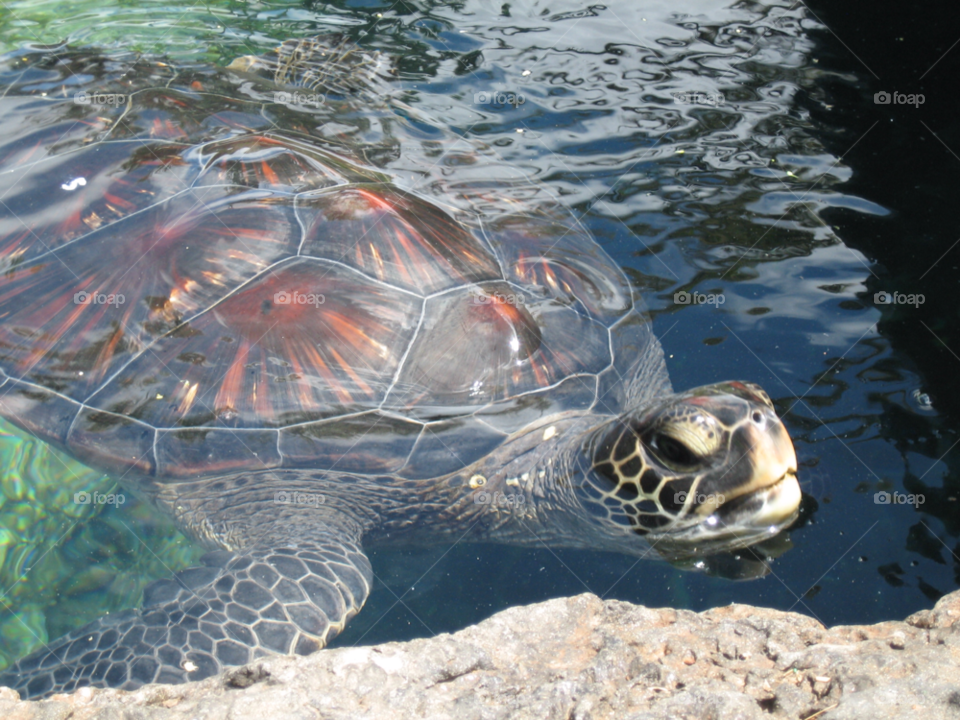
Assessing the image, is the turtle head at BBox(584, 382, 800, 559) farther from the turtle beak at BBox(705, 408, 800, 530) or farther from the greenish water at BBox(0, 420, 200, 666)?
the greenish water at BBox(0, 420, 200, 666)

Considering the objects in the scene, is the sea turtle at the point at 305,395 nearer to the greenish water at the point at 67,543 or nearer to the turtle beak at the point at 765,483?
the turtle beak at the point at 765,483

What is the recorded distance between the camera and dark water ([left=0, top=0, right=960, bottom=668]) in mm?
2752

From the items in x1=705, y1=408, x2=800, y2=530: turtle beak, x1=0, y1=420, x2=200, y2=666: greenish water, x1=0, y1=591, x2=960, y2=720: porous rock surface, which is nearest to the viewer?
x1=0, y1=591, x2=960, y2=720: porous rock surface

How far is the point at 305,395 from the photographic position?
2.65m

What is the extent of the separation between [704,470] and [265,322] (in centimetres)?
177

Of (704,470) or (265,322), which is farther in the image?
(265,322)

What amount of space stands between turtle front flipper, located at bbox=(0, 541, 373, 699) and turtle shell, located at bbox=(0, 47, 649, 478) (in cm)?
41

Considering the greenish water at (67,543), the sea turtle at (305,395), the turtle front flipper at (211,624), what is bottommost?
the greenish water at (67,543)

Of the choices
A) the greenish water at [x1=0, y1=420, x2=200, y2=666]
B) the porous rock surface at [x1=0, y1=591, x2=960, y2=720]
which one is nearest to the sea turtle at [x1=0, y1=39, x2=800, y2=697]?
the greenish water at [x1=0, y1=420, x2=200, y2=666]

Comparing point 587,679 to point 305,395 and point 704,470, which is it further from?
point 305,395

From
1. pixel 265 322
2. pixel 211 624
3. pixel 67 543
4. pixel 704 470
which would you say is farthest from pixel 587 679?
pixel 67 543

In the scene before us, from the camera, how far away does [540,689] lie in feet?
5.40

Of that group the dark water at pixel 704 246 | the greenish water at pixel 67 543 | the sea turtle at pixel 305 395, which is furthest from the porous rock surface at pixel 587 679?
the greenish water at pixel 67 543

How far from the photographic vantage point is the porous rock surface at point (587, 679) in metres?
1.58
